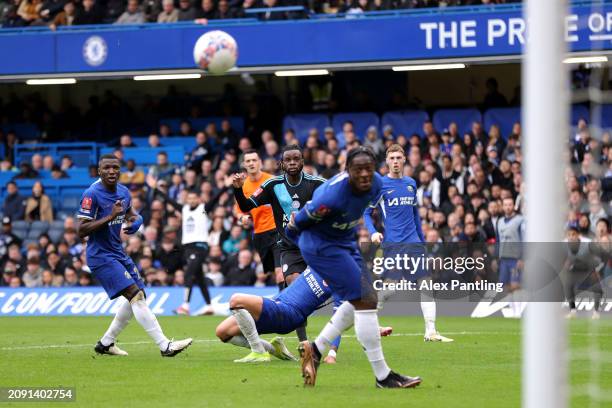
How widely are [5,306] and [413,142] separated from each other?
334 inches

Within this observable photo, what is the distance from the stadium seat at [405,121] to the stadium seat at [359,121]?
0.22m

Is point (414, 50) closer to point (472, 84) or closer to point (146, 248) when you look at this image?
point (472, 84)

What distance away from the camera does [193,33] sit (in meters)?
25.0

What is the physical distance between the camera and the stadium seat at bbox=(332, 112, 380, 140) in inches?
990

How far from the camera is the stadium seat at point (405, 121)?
982 inches

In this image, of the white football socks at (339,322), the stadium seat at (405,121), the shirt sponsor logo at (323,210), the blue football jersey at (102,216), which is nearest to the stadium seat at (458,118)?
the stadium seat at (405,121)

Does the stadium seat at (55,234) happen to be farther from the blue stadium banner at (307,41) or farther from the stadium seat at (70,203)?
the blue stadium banner at (307,41)

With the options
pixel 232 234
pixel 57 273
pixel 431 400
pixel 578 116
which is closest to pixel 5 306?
pixel 57 273

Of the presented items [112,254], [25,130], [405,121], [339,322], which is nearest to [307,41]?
[405,121]

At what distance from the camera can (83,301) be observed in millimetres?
22000

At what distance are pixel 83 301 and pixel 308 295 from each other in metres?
12.1

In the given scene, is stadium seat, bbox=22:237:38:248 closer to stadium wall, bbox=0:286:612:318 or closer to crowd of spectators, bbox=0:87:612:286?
crowd of spectators, bbox=0:87:612:286

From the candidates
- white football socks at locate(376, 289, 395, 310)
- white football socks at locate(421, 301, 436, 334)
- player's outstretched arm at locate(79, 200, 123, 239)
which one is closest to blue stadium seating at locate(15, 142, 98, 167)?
white football socks at locate(376, 289, 395, 310)

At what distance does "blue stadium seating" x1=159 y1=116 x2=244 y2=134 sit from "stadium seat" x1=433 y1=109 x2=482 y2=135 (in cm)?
506
